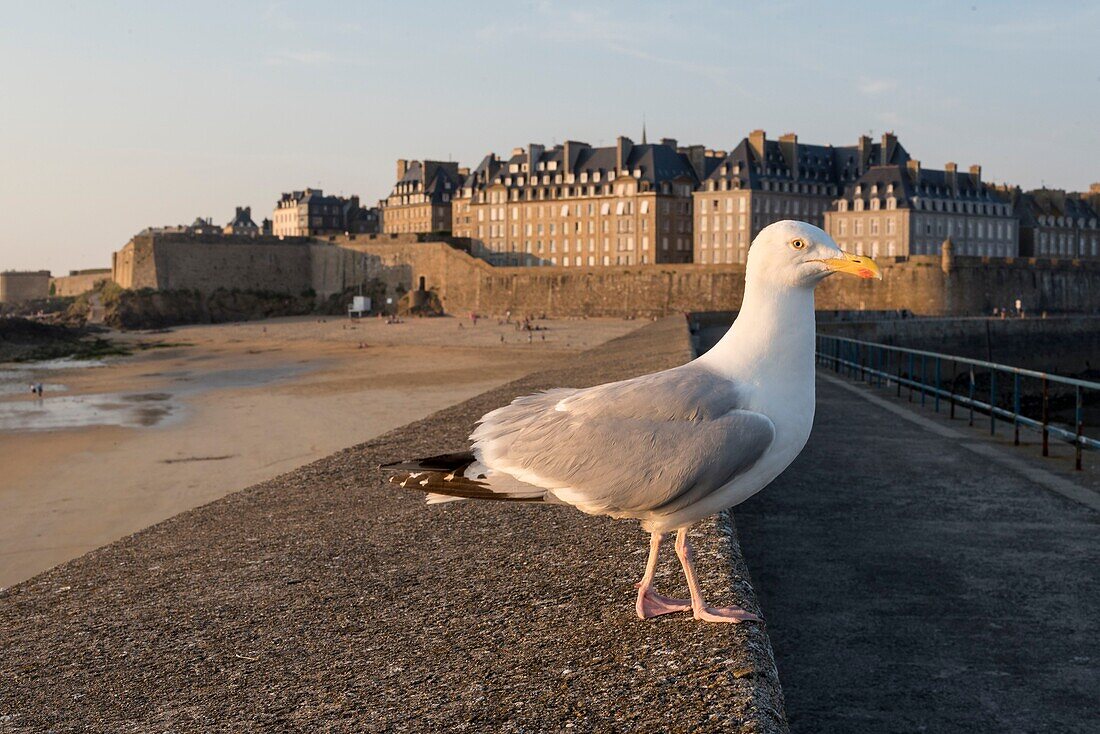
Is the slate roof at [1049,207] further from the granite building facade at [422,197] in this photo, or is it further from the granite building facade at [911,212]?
the granite building facade at [422,197]

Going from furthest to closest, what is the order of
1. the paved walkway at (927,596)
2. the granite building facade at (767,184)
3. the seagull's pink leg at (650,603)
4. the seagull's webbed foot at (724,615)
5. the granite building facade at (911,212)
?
the granite building facade at (767,184)
the granite building facade at (911,212)
the paved walkway at (927,596)
the seagull's pink leg at (650,603)
the seagull's webbed foot at (724,615)

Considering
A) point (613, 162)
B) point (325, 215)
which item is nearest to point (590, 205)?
point (613, 162)

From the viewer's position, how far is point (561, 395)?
3887mm

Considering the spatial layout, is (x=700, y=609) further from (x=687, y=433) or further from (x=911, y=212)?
(x=911, y=212)

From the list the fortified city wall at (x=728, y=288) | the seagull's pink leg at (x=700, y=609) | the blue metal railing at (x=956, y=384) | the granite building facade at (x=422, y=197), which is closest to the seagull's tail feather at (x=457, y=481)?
the seagull's pink leg at (x=700, y=609)

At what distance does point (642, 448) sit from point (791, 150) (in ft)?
263

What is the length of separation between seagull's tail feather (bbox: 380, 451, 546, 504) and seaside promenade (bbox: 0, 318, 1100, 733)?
59 centimetres

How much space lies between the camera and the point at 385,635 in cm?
394

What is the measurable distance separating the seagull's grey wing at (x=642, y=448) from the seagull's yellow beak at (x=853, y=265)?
20.9 inches

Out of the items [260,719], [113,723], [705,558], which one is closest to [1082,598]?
[705,558]

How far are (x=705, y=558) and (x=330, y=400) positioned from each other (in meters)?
23.7

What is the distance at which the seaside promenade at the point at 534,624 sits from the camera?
3275 mm

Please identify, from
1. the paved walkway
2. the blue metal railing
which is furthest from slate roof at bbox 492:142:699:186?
the paved walkway

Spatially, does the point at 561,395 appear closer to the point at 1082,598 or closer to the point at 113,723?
the point at 113,723
